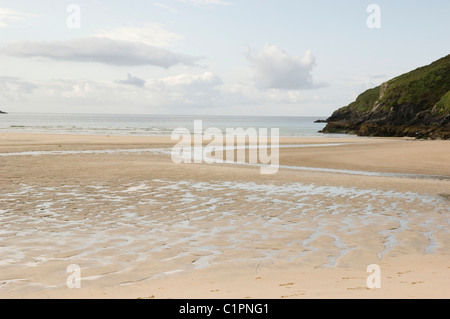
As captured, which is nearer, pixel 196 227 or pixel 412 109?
pixel 196 227

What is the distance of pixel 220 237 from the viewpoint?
8.77m

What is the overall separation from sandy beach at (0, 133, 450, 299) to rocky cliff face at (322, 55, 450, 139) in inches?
2264

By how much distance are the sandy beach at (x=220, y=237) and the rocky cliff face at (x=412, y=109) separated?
5751 centimetres

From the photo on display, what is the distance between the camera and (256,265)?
6.89 metres

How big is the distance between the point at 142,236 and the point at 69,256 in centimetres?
174

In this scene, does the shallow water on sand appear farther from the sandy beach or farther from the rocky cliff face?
the rocky cliff face

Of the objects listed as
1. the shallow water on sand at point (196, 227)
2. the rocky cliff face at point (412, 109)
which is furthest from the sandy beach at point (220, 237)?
the rocky cliff face at point (412, 109)

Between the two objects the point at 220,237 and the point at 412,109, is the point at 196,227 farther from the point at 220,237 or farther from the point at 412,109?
the point at 412,109

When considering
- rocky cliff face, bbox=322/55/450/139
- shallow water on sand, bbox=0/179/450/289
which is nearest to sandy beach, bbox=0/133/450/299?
shallow water on sand, bbox=0/179/450/289

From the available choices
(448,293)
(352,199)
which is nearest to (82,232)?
(448,293)

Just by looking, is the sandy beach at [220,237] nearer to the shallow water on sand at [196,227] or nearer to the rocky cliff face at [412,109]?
the shallow water on sand at [196,227]

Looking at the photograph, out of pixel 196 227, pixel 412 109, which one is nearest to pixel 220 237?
pixel 196 227

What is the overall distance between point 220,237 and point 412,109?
313 feet
